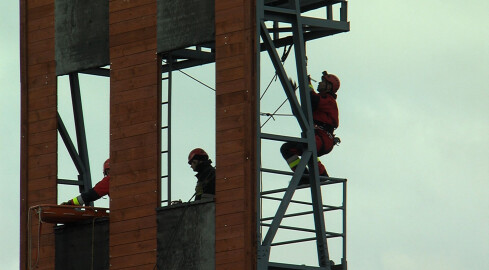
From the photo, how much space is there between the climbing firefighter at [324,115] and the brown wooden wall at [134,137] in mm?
2697

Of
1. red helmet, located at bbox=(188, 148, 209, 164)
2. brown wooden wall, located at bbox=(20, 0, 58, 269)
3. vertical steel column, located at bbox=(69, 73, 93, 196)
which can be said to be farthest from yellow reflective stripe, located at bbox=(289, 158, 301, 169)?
brown wooden wall, located at bbox=(20, 0, 58, 269)

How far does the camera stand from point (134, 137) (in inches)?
1667

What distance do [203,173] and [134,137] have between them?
161 cm

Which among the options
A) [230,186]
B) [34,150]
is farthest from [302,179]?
[34,150]

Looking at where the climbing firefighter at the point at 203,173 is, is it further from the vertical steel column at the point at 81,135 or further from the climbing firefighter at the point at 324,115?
the vertical steel column at the point at 81,135

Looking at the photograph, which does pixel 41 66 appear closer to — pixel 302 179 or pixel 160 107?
pixel 160 107

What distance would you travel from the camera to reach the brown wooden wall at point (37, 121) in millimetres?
44500

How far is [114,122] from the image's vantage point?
42750mm

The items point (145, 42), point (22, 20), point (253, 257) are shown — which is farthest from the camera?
point (22, 20)

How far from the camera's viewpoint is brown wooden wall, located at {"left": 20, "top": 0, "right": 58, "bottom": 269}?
44.5 meters

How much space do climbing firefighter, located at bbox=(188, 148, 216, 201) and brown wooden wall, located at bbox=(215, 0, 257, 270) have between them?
0.82 meters

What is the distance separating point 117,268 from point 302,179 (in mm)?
4002

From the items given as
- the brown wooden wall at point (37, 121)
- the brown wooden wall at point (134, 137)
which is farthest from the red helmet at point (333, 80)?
the brown wooden wall at point (37, 121)

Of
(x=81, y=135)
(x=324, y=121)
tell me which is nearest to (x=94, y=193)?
(x=81, y=135)
